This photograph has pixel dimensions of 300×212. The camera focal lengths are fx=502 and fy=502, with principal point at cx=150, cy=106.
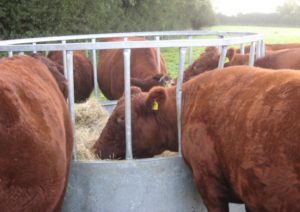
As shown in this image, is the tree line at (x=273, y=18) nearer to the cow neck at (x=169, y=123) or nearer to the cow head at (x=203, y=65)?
the cow head at (x=203, y=65)

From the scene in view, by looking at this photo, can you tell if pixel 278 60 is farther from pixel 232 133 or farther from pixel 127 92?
pixel 232 133

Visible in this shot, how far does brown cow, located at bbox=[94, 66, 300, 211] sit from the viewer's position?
3117 millimetres

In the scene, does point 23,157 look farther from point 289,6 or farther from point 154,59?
point 289,6

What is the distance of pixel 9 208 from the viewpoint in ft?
9.95

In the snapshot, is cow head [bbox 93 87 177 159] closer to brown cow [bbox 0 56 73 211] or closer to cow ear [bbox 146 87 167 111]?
cow ear [bbox 146 87 167 111]

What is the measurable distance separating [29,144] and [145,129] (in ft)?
5.54

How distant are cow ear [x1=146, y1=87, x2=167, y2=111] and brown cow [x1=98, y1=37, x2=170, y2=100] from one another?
6.84ft

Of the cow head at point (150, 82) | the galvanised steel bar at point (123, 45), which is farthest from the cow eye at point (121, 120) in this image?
the cow head at point (150, 82)

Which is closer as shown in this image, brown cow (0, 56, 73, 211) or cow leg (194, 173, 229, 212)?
brown cow (0, 56, 73, 211)

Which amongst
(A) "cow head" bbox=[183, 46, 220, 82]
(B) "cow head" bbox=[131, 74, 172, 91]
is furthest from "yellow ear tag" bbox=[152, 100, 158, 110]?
(A) "cow head" bbox=[183, 46, 220, 82]

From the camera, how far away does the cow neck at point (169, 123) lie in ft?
15.0

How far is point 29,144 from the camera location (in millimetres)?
3080

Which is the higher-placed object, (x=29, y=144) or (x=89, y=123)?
(x=29, y=144)

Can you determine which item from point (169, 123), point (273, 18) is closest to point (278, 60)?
point (169, 123)
